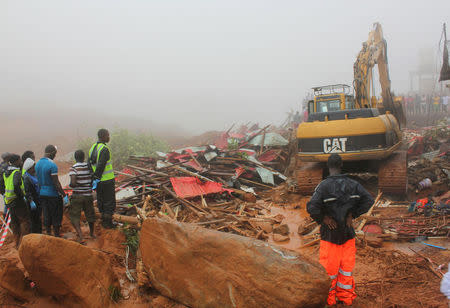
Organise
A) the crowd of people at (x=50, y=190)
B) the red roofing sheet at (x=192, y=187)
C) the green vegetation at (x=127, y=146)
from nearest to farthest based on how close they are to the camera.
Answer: the crowd of people at (x=50, y=190) < the red roofing sheet at (x=192, y=187) < the green vegetation at (x=127, y=146)

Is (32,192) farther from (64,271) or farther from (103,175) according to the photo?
(64,271)

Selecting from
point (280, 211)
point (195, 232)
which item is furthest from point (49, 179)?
point (280, 211)

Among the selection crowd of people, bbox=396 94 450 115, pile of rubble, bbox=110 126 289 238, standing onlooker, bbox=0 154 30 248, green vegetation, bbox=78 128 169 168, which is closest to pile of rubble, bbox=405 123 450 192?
pile of rubble, bbox=110 126 289 238

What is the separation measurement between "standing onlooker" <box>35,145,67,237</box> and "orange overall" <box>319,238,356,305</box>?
4210mm

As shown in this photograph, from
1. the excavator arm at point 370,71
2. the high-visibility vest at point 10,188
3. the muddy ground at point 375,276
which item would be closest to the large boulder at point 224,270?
the muddy ground at point 375,276

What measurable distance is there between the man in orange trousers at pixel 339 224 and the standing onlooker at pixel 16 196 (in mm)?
4724

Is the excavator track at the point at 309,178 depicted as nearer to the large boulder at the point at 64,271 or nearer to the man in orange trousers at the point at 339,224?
the man in orange trousers at the point at 339,224

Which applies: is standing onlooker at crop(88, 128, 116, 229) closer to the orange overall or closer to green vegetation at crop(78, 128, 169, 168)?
the orange overall

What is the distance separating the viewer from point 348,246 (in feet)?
11.6

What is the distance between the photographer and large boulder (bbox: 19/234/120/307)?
378 centimetres

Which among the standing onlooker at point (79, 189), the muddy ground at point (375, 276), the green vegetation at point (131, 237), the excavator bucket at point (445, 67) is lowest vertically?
the muddy ground at point (375, 276)

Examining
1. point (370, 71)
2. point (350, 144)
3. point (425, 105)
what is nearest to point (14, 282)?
point (350, 144)

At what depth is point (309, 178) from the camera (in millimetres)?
8602

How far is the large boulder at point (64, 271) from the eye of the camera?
3783mm
